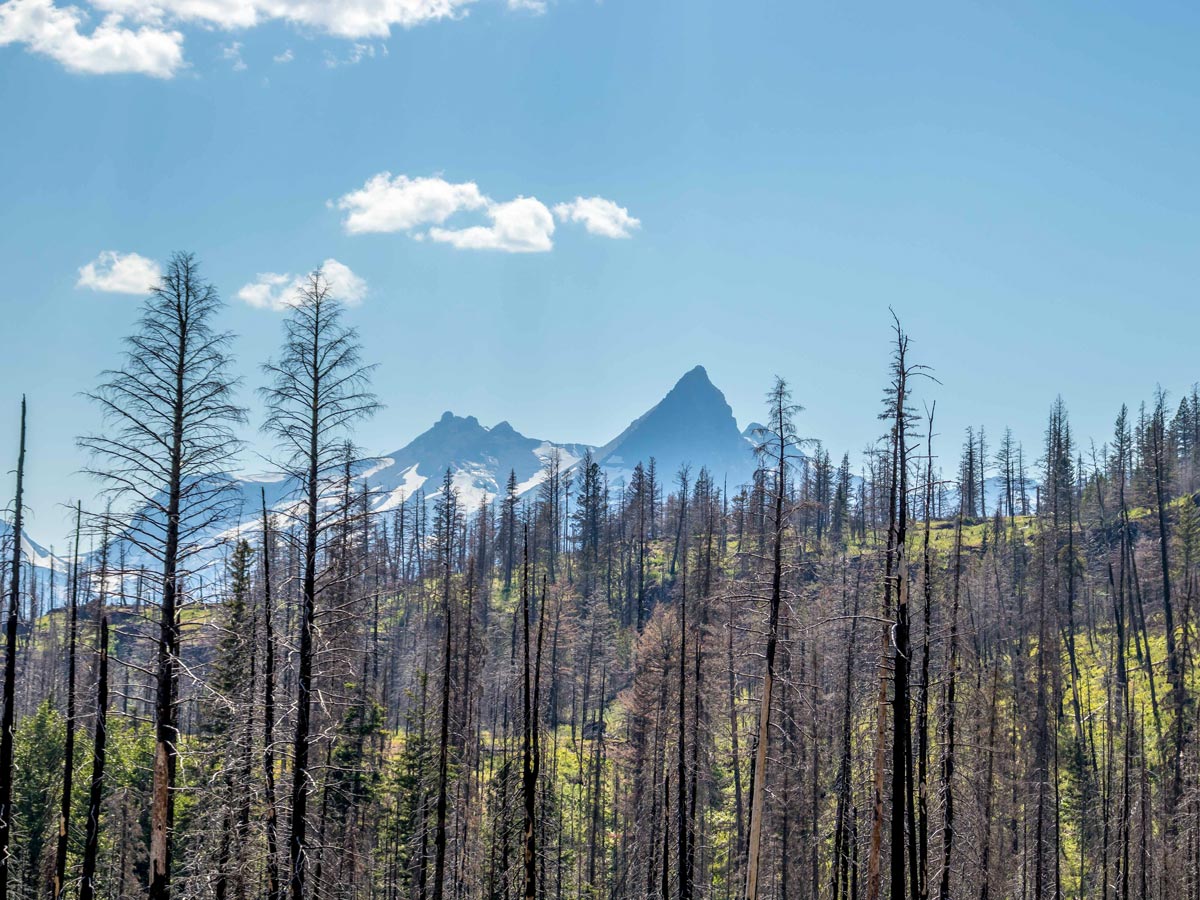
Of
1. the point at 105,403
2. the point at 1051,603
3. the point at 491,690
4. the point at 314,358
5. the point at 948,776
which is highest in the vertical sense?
the point at 314,358

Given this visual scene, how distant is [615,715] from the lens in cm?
8238

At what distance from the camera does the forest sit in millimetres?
20172

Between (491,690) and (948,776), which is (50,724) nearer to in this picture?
(491,690)

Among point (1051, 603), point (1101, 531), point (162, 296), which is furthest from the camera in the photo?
point (1101, 531)

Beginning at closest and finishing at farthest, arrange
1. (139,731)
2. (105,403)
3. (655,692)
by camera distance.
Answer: (105,403), (655,692), (139,731)

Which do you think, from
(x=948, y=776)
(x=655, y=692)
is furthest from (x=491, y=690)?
(x=948, y=776)

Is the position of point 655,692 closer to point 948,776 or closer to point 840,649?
point 840,649

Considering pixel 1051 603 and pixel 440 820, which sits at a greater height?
pixel 1051 603

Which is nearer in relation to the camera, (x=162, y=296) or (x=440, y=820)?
(x=162, y=296)

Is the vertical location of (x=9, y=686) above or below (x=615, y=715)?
above

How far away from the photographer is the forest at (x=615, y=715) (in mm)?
20172

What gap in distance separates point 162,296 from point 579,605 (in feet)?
250

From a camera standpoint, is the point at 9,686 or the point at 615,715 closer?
the point at 9,686

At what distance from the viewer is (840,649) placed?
143ft
